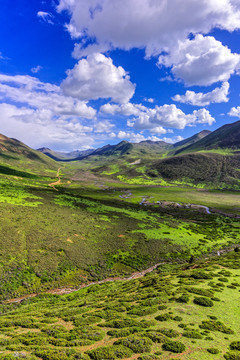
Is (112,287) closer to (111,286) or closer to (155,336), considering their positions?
(111,286)

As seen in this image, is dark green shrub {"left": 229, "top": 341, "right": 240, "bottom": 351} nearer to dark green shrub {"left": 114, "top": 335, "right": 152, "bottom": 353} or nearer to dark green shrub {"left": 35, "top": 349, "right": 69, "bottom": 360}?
dark green shrub {"left": 114, "top": 335, "right": 152, "bottom": 353}

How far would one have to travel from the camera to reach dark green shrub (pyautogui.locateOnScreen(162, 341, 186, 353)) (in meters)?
12.6

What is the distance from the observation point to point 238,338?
48.6ft

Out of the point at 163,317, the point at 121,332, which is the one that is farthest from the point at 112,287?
the point at 121,332

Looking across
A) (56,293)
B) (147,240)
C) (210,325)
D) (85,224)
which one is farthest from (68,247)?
(210,325)

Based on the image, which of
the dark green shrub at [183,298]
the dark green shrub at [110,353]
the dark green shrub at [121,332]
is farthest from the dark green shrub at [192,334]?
the dark green shrub at [183,298]

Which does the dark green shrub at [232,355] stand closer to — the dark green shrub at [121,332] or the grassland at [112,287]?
the grassland at [112,287]

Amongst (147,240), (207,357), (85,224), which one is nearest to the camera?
(207,357)

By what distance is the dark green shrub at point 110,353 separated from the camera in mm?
12008

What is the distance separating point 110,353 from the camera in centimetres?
1227

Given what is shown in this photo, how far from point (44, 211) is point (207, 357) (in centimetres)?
7097

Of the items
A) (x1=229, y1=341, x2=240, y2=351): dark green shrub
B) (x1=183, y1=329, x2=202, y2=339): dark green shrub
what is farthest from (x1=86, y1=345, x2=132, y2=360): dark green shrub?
(x1=229, y1=341, x2=240, y2=351): dark green shrub

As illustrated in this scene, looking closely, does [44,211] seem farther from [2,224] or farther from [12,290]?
[12,290]

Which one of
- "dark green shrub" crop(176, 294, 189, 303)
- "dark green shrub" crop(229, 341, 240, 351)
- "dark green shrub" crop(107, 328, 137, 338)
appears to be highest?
"dark green shrub" crop(229, 341, 240, 351)
